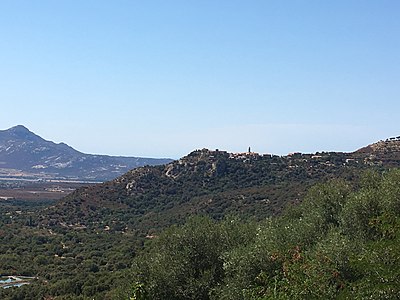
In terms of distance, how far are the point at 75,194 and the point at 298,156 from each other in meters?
62.6

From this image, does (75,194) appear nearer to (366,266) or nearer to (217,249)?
(217,249)

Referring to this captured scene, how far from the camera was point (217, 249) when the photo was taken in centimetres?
2778

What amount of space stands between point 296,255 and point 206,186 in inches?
3631

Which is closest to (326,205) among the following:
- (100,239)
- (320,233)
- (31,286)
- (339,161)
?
(320,233)

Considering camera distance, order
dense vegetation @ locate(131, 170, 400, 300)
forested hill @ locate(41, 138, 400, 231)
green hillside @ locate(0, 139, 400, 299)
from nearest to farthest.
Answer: dense vegetation @ locate(131, 170, 400, 300) < green hillside @ locate(0, 139, 400, 299) < forested hill @ locate(41, 138, 400, 231)

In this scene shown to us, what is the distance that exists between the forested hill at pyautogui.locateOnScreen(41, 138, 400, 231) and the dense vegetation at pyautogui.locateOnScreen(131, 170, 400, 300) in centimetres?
5124

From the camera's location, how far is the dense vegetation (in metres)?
18.0

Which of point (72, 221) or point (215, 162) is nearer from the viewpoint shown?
point (72, 221)

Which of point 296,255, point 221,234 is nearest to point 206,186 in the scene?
point 221,234

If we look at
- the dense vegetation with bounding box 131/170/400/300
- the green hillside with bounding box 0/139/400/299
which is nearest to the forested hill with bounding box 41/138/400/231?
the green hillside with bounding box 0/139/400/299

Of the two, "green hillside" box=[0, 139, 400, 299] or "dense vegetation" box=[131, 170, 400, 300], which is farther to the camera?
"green hillside" box=[0, 139, 400, 299]

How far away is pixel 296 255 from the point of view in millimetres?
21859

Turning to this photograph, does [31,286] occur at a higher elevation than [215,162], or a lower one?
lower

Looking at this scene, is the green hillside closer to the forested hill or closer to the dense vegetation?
the dense vegetation
